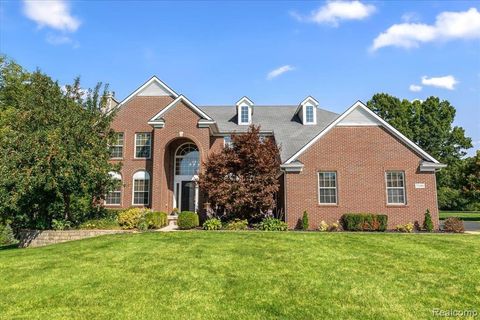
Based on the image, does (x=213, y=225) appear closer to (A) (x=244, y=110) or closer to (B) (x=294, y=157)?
(B) (x=294, y=157)

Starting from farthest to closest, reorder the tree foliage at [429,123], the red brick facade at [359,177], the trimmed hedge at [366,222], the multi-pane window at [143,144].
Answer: the tree foliage at [429,123] < the multi-pane window at [143,144] < the red brick facade at [359,177] < the trimmed hedge at [366,222]

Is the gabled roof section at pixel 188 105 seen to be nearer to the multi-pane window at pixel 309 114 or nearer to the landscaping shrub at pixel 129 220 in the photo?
the landscaping shrub at pixel 129 220

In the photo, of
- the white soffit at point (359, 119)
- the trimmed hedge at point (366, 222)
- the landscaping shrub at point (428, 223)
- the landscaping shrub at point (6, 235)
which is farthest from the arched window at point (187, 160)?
the landscaping shrub at point (428, 223)

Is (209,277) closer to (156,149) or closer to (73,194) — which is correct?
(73,194)

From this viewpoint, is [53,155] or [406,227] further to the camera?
[406,227]

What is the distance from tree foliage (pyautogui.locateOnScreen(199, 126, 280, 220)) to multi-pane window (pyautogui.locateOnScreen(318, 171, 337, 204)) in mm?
2676

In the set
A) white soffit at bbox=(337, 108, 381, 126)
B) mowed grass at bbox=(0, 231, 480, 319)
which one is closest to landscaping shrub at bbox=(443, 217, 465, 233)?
mowed grass at bbox=(0, 231, 480, 319)

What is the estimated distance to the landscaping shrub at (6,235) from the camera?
2336cm

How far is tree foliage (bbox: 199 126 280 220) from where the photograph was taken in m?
19.5

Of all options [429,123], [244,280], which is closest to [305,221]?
[244,280]

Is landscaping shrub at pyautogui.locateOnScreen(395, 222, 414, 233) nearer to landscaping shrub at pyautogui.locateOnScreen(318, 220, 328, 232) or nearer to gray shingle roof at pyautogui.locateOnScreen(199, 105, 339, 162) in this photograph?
landscaping shrub at pyautogui.locateOnScreen(318, 220, 328, 232)

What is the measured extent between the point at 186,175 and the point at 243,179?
25.0ft

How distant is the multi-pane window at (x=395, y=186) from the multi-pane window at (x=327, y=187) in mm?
3097

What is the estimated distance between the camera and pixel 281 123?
2986cm
